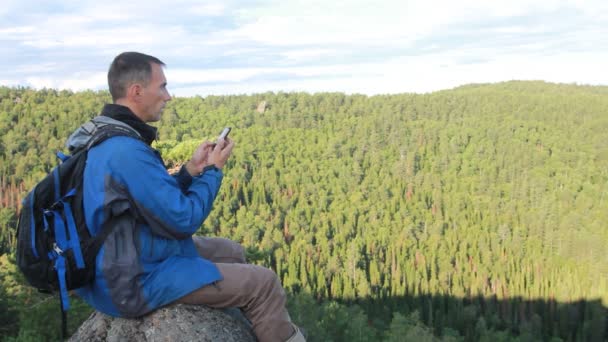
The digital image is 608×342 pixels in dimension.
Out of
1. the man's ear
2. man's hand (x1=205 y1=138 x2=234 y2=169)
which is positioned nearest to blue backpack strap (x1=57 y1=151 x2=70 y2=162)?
the man's ear

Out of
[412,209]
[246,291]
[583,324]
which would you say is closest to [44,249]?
[246,291]

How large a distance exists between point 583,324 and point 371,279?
3287 cm

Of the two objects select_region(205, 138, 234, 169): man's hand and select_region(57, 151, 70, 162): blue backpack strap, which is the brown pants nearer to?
select_region(205, 138, 234, 169): man's hand

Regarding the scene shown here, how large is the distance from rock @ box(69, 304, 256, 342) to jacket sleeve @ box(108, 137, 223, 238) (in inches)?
37.9

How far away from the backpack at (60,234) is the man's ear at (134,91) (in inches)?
10.8

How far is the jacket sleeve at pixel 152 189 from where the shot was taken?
420cm

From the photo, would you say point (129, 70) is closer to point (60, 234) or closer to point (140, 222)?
point (140, 222)

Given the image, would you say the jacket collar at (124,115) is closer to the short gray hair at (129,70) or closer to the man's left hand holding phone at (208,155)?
the short gray hair at (129,70)

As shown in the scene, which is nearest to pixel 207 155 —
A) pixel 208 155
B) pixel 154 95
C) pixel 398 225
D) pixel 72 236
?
pixel 208 155

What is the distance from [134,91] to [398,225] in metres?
137

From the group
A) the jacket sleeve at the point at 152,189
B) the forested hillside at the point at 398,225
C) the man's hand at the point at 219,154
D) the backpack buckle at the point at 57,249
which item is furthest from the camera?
the forested hillside at the point at 398,225

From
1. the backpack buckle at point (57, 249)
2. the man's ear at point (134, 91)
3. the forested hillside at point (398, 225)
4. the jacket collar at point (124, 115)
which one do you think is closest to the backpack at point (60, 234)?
the backpack buckle at point (57, 249)

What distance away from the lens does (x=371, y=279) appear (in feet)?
320

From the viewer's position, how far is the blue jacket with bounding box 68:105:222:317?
4.21 metres
